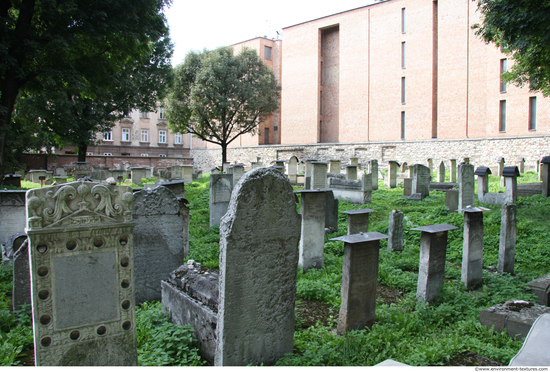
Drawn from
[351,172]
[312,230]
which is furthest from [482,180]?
[312,230]

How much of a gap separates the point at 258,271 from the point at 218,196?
675 centimetres

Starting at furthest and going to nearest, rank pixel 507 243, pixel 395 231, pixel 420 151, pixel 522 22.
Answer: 1. pixel 420 151
2. pixel 522 22
3. pixel 395 231
4. pixel 507 243

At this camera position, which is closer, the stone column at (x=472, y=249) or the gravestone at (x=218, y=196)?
the stone column at (x=472, y=249)

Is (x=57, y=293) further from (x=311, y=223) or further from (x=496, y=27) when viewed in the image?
(x=496, y=27)

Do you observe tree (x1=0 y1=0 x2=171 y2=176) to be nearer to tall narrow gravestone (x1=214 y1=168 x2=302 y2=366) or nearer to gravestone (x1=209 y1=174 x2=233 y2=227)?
gravestone (x1=209 y1=174 x2=233 y2=227)

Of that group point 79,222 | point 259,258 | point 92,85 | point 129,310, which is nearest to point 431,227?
point 259,258

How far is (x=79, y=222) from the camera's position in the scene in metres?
2.63

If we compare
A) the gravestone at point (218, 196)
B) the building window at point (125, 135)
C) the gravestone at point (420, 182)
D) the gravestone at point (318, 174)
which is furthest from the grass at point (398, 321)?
the building window at point (125, 135)

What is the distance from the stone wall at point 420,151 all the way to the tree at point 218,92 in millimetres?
7430

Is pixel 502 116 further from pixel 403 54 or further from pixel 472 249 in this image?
pixel 472 249

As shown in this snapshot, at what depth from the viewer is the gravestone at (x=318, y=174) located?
1313 centimetres

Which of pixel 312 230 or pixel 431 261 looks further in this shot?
pixel 312 230

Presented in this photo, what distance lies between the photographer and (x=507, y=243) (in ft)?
20.1

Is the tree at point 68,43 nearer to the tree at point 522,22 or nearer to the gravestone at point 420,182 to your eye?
the tree at point 522,22
